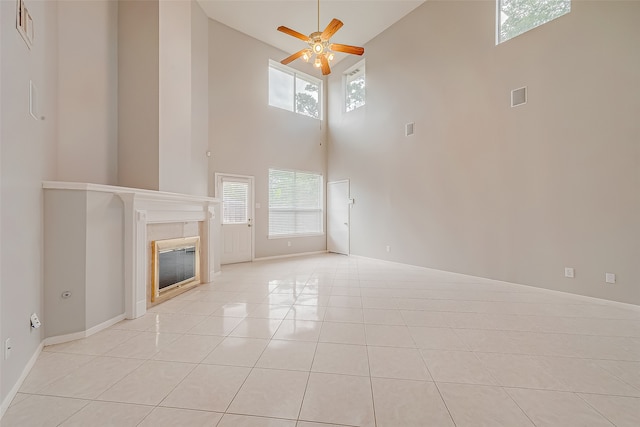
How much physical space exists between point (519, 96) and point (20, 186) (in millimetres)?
5846

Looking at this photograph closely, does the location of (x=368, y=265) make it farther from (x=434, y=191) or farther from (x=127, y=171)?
(x=127, y=171)

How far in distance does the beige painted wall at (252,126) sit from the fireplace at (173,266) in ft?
6.57

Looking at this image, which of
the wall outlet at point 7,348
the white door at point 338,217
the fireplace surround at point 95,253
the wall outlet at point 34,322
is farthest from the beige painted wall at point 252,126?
the wall outlet at point 7,348

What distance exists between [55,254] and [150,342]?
1.14 meters

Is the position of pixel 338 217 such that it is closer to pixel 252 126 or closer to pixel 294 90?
pixel 252 126

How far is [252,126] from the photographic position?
6.26 m

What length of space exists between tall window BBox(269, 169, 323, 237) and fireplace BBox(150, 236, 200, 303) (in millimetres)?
2604

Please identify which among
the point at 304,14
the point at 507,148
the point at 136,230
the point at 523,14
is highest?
the point at 304,14

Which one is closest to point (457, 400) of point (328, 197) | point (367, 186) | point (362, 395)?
point (362, 395)

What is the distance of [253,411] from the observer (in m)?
1.50

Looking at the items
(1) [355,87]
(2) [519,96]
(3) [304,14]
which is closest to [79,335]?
(2) [519,96]

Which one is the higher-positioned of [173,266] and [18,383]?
[173,266]

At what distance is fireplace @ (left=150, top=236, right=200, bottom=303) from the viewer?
326cm

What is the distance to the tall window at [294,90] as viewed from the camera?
6.76 metres
